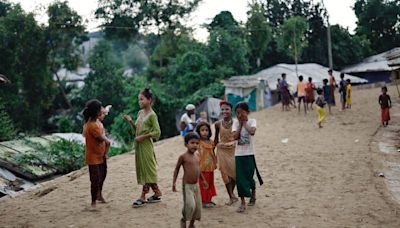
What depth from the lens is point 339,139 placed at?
11617 mm

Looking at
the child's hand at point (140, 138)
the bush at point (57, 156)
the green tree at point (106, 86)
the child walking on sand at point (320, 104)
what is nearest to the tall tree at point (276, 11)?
the green tree at point (106, 86)

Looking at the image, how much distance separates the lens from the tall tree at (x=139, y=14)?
3192cm

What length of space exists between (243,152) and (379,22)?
32.4 metres

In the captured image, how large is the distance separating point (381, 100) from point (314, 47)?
2216cm

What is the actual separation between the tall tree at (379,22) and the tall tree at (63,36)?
21.9 metres

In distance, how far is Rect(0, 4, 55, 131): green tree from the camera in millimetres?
23031

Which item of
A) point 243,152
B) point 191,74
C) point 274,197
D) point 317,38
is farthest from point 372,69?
point 243,152

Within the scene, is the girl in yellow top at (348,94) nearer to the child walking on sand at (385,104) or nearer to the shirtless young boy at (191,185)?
the child walking on sand at (385,104)

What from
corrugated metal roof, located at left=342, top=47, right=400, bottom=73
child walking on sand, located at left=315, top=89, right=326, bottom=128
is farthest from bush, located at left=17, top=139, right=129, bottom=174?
corrugated metal roof, located at left=342, top=47, right=400, bottom=73

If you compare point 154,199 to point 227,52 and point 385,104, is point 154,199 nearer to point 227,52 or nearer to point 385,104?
point 385,104

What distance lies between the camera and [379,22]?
3394 cm

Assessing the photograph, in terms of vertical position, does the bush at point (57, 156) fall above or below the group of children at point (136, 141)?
below

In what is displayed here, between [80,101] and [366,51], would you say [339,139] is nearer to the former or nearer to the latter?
[80,101]

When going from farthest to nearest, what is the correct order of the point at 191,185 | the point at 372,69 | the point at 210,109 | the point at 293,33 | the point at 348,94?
the point at 372,69 → the point at 293,33 → the point at 210,109 → the point at 348,94 → the point at 191,185
